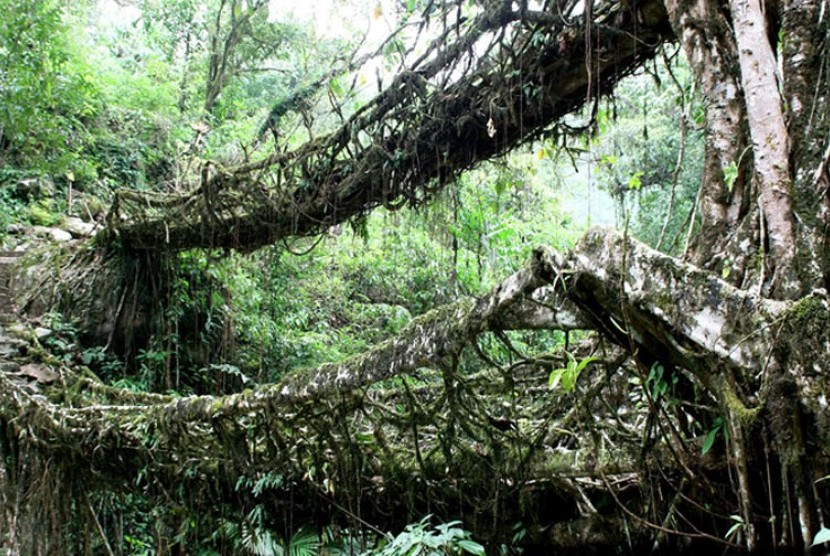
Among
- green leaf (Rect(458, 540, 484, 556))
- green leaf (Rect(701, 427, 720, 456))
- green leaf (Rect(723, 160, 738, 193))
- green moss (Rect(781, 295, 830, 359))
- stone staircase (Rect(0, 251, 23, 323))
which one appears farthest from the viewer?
stone staircase (Rect(0, 251, 23, 323))

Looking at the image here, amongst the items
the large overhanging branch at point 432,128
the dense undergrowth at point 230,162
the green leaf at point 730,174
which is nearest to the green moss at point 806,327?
the green leaf at point 730,174

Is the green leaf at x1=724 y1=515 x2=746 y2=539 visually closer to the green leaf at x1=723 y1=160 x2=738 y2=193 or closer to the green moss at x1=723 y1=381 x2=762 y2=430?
the green moss at x1=723 y1=381 x2=762 y2=430

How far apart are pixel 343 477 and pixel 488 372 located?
0.98 meters

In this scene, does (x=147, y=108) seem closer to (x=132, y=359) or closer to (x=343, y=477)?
(x=132, y=359)

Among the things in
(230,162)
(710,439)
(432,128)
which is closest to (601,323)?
(710,439)

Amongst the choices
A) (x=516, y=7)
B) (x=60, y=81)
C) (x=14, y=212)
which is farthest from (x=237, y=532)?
(x=14, y=212)

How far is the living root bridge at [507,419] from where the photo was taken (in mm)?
1556

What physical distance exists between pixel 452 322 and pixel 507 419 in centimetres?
52

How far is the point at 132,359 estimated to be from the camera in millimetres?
6652

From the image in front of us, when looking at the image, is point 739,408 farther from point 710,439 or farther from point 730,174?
point 730,174

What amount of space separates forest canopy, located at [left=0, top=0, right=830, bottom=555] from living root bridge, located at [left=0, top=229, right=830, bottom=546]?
0.01 meters

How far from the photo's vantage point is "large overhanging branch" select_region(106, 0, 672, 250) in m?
2.91

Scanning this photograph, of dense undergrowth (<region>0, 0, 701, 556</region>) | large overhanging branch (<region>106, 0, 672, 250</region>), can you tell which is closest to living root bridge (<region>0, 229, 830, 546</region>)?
dense undergrowth (<region>0, 0, 701, 556</region>)

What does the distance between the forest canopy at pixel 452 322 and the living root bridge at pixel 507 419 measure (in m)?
0.01
